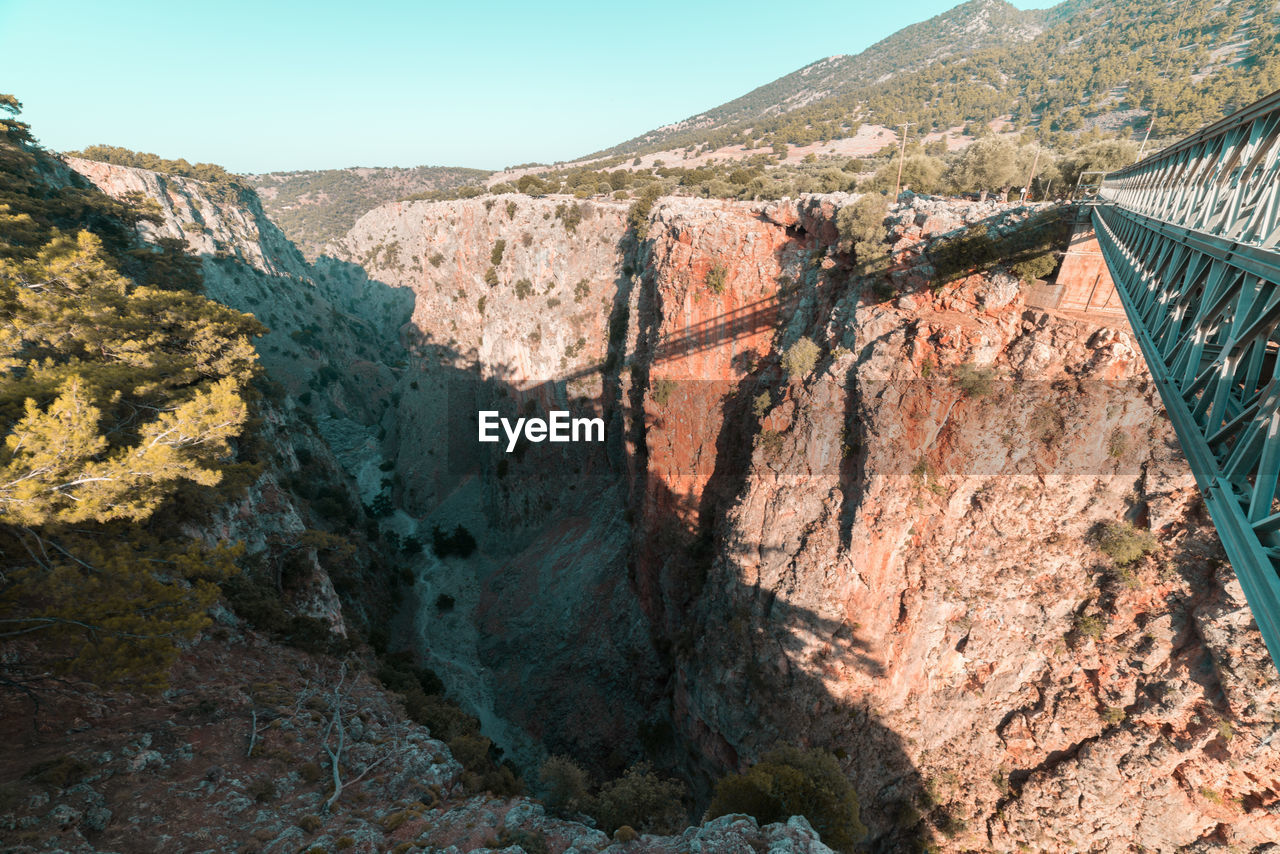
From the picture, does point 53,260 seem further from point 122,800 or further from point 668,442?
point 668,442

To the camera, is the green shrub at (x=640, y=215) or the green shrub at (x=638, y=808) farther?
the green shrub at (x=640, y=215)

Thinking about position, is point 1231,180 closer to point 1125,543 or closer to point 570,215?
point 1125,543

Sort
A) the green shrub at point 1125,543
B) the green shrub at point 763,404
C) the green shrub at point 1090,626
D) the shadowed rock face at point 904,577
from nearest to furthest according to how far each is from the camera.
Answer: the shadowed rock face at point 904,577 → the green shrub at point 1125,543 → the green shrub at point 1090,626 → the green shrub at point 763,404

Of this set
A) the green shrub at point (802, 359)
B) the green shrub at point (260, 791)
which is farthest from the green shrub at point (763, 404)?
the green shrub at point (260, 791)

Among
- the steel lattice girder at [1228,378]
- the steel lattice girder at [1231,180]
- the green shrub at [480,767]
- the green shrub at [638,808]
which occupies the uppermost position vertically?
the steel lattice girder at [1231,180]

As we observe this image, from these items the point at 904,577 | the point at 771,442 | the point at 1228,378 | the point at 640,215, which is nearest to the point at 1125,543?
the point at 904,577

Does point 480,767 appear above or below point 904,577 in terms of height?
below

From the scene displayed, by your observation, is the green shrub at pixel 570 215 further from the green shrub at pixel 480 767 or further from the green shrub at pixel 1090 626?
the green shrub at pixel 1090 626

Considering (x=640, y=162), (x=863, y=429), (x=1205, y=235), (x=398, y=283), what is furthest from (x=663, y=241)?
(x=398, y=283)
